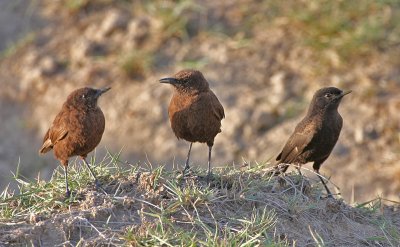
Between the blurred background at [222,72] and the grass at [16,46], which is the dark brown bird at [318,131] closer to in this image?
the blurred background at [222,72]

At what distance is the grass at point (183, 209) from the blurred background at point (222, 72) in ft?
10.5

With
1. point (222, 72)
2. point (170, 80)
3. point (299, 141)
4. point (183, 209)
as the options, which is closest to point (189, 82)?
point (170, 80)

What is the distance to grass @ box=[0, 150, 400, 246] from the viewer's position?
16.2ft

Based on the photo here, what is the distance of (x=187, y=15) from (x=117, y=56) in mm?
1060

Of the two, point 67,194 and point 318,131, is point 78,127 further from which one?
point 318,131

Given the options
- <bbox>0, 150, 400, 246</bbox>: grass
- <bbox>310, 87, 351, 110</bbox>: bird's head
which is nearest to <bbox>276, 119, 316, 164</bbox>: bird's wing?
<bbox>310, 87, 351, 110</bbox>: bird's head

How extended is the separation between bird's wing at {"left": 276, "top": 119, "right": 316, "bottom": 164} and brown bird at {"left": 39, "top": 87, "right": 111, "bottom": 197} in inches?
69.3

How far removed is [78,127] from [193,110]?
81 centimetres

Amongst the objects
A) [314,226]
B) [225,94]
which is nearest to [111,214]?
[314,226]

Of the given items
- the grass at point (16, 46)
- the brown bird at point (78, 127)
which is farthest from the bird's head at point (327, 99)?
the grass at point (16, 46)

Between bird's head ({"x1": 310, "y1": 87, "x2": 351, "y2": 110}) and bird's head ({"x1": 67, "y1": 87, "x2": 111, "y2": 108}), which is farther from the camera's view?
bird's head ({"x1": 310, "y1": 87, "x2": 351, "y2": 110})

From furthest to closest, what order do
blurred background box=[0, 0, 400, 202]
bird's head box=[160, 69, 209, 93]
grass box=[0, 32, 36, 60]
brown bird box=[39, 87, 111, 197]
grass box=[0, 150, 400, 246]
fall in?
grass box=[0, 32, 36, 60]
blurred background box=[0, 0, 400, 202]
bird's head box=[160, 69, 209, 93]
brown bird box=[39, 87, 111, 197]
grass box=[0, 150, 400, 246]

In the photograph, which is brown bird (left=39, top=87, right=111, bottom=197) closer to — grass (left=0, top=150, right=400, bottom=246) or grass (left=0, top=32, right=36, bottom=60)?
grass (left=0, top=150, right=400, bottom=246)

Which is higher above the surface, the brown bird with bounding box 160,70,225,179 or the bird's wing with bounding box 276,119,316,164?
the brown bird with bounding box 160,70,225,179
